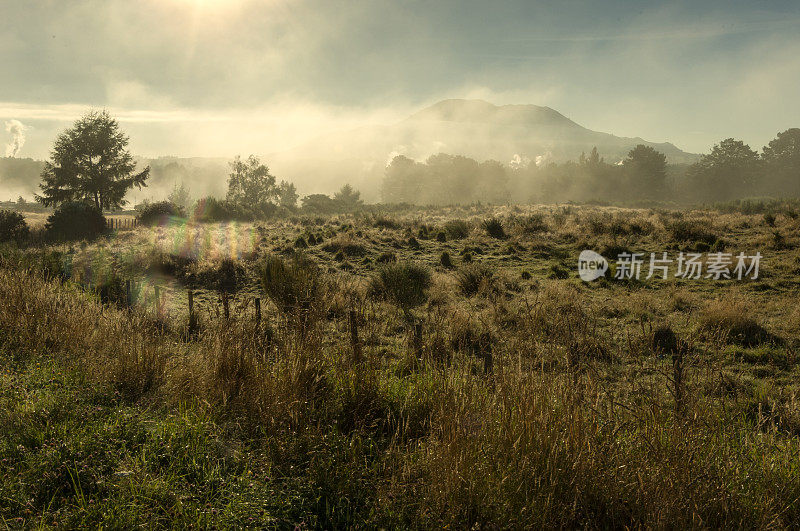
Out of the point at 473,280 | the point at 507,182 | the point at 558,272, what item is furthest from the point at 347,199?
the point at 473,280

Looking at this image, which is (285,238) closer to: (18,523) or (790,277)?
(790,277)

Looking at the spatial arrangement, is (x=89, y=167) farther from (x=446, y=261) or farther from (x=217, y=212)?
(x=446, y=261)

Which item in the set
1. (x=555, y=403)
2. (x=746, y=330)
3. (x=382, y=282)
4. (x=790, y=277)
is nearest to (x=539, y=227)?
(x=790, y=277)

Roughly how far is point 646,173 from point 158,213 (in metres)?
75.3

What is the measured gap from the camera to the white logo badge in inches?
594

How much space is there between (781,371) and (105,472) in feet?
29.1

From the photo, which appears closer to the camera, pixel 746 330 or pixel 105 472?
pixel 105 472

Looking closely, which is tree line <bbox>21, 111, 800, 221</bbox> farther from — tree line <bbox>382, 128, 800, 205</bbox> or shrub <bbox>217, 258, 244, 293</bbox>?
shrub <bbox>217, 258, 244, 293</bbox>

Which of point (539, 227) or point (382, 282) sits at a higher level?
point (539, 227)

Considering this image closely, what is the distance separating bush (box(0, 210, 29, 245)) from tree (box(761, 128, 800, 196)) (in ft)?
310

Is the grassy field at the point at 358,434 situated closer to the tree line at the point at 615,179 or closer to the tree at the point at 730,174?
the tree line at the point at 615,179

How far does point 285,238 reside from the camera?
25.5m

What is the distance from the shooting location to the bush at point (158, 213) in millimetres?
37062

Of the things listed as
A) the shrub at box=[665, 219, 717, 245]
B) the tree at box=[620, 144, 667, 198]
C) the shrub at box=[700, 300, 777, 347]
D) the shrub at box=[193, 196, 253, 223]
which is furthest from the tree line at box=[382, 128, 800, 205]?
the shrub at box=[700, 300, 777, 347]
